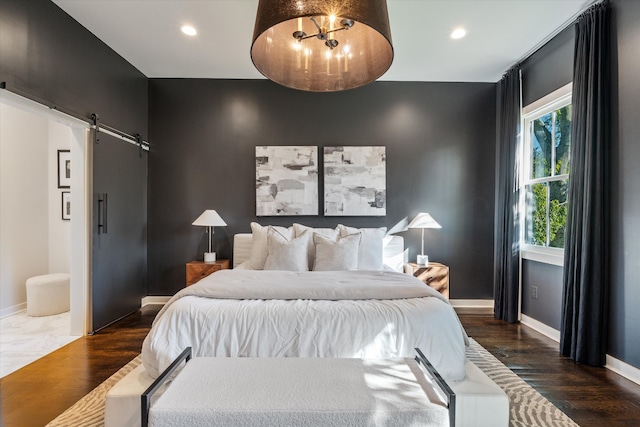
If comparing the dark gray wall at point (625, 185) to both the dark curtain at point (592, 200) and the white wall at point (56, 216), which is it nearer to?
the dark curtain at point (592, 200)

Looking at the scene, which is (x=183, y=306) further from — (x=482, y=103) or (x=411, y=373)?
(x=482, y=103)

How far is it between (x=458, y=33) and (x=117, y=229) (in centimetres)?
424

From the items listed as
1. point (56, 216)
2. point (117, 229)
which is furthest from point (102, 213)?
point (56, 216)

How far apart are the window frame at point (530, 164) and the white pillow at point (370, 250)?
1721 millimetres

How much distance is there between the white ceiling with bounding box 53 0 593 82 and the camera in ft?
9.29

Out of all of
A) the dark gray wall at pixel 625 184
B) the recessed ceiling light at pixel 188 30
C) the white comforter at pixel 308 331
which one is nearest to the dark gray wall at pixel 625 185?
the dark gray wall at pixel 625 184

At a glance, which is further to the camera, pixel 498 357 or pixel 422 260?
pixel 422 260

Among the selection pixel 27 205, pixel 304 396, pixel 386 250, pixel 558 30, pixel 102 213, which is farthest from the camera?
pixel 27 205

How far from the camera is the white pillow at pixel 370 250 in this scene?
3.47 m

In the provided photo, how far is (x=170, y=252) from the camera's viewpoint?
14.1ft

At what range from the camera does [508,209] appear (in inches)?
153

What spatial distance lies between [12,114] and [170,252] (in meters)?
2.56

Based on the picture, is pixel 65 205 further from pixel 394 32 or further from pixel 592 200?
pixel 592 200

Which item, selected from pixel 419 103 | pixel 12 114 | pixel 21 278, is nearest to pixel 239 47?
pixel 419 103
